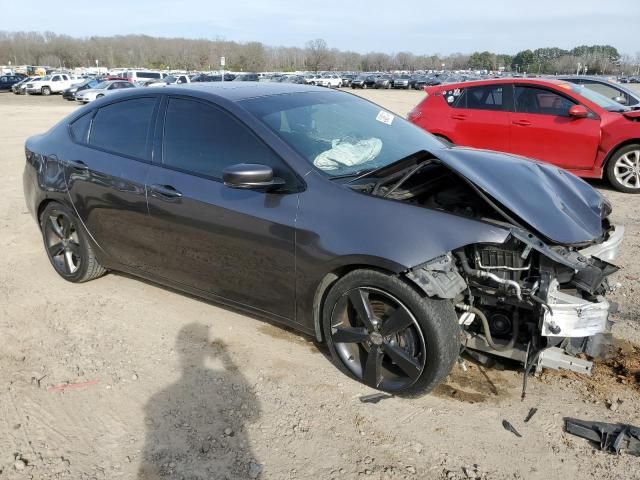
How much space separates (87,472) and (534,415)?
89.0 inches

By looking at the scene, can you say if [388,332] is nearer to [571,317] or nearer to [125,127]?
[571,317]

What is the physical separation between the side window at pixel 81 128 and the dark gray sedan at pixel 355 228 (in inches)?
10.6

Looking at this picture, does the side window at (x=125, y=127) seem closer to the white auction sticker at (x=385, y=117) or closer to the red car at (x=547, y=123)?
the white auction sticker at (x=385, y=117)

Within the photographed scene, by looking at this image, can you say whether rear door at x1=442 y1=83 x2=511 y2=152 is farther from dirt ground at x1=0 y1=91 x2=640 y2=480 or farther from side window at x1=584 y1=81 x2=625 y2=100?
dirt ground at x1=0 y1=91 x2=640 y2=480

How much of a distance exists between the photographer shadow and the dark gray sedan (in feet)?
1.49

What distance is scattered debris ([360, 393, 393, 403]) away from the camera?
3.06 m

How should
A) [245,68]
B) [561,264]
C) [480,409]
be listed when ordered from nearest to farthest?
[561,264] < [480,409] < [245,68]

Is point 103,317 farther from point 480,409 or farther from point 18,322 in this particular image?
point 480,409

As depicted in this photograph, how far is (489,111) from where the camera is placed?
27.5 ft

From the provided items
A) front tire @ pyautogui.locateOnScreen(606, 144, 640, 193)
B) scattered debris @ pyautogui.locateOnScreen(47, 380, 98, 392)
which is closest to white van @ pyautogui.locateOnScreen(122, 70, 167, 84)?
front tire @ pyautogui.locateOnScreen(606, 144, 640, 193)

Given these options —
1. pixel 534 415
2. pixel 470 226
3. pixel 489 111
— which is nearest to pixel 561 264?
pixel 470 226

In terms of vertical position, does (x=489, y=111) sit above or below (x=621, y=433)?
above

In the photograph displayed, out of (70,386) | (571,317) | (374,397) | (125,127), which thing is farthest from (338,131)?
(70,386)

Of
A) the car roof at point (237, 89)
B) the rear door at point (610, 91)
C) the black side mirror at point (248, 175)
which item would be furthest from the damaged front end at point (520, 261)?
the rear door at point (610, 91)
